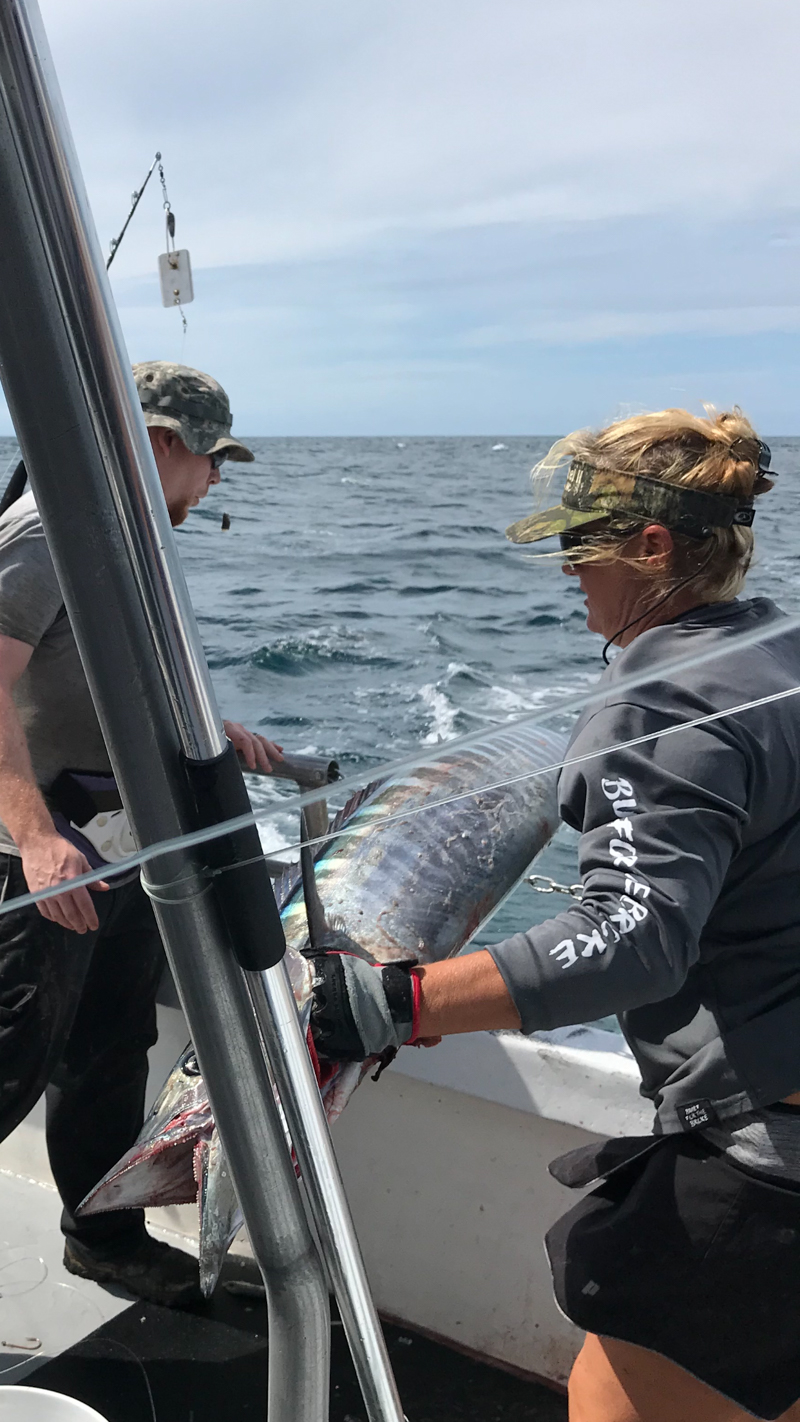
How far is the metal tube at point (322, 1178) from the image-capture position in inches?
29.0

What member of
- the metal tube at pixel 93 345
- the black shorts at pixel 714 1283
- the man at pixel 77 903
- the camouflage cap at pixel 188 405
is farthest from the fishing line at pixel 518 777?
the camouflage cap at pixel 188 405

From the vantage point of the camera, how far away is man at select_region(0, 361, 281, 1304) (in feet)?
5.69

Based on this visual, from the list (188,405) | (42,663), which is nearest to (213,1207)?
(42,663)

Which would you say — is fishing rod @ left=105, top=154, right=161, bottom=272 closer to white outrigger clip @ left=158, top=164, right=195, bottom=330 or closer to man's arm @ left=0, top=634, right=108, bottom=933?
white outrigger clip @ left=158, top=164, right=195, bottom=330

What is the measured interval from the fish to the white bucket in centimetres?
30

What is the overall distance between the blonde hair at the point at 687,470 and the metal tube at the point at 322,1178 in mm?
694

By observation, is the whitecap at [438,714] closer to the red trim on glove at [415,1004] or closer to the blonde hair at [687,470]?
the blonde hair at [687,470]

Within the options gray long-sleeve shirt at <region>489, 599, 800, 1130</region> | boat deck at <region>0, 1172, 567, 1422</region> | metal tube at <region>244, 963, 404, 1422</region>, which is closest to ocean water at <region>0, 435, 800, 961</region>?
gray long-sleeve shirt at <region>489, 599, 800, 1130</region>

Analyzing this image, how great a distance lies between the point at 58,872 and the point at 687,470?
1.08 m

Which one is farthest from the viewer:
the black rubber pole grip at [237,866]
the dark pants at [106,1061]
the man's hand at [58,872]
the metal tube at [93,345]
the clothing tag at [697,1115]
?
the dark pants at [106,1061]

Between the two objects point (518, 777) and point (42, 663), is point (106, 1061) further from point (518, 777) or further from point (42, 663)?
point (518, 777)

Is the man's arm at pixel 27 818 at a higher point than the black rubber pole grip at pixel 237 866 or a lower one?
lower

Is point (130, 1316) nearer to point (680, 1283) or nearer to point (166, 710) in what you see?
point (680, 1283)

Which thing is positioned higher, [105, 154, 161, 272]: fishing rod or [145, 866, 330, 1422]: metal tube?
[105, 154, 161, 272]: fishing rod
